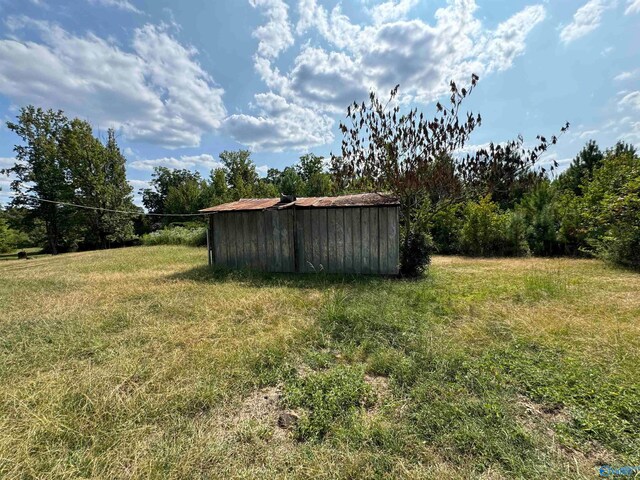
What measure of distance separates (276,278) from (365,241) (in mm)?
2370

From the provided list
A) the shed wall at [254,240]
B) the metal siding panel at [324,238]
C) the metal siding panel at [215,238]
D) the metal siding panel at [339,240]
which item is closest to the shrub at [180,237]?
the metal siding panel at [215,238]

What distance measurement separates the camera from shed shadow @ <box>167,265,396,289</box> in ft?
19.7

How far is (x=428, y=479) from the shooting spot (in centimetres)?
146

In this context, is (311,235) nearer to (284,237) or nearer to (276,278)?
(284,237)

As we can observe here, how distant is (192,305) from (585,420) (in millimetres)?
4725

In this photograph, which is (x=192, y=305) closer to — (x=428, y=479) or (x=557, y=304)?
(x=428, y=479)

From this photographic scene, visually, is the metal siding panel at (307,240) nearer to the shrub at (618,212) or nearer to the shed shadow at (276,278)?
the shed shadow at (276,278)

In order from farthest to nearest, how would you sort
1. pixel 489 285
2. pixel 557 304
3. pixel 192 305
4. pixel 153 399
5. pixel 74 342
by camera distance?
1. pixel 489 285
2. pixel 192 305
3. pixel 557 304
4. pixel 74 342
5. pixel 153 399

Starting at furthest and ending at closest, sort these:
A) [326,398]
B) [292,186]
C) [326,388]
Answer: [292,186] → [326,388] → [326,398]

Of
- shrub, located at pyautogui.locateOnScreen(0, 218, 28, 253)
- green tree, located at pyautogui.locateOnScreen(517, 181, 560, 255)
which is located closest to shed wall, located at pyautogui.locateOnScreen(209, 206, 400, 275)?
green tree, located at pyautogui.locateOnScreen(517, 181, 560, 255)

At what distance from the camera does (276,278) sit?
659cm

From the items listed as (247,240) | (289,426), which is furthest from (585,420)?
(247,240)

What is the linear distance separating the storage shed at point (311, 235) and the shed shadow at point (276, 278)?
0.36 meters

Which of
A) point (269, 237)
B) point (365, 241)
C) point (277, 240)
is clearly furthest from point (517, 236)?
point (269, 237)
